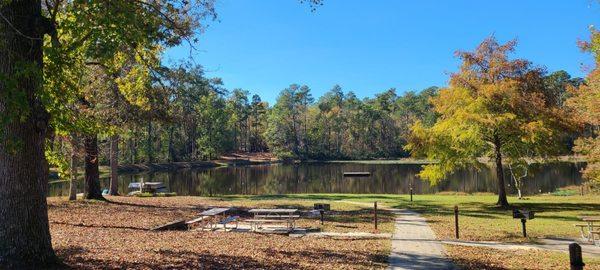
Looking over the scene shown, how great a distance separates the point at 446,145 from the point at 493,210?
3.85 m

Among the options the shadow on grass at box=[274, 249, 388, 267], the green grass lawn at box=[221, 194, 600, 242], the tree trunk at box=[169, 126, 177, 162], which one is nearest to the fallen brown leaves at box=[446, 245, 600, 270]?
the shadow on grass at box=[274, 249, 388, 267]

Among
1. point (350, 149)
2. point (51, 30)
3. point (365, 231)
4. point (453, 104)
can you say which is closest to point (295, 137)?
point (350, 149)

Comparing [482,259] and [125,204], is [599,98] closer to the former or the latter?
[482,259]

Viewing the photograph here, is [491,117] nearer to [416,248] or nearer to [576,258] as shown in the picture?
[416,248]

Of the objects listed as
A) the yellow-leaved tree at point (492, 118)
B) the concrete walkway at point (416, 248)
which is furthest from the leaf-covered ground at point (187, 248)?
the yellow-leaved tree at point (492, 118)

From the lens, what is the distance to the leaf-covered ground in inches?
329

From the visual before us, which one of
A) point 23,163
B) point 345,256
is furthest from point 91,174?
point 345,256

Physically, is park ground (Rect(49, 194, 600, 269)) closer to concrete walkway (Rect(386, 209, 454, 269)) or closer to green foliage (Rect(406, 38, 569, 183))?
concrete walkway (Rect(386, 209, 454, 269))

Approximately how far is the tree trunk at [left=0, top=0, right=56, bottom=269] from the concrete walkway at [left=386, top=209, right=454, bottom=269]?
6384 mm

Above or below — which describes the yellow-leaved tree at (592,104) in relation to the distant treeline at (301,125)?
below

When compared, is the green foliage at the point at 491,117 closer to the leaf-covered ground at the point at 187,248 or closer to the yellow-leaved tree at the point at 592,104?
the yellow-leaved tree at the point at 592,104

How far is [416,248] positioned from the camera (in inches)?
477

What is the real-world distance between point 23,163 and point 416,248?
909 centimetres

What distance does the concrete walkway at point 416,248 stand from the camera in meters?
9.83
